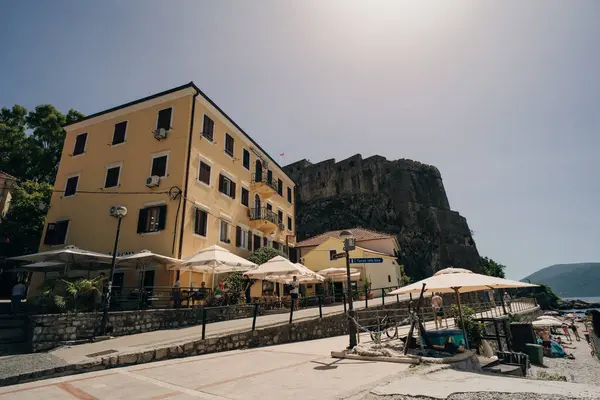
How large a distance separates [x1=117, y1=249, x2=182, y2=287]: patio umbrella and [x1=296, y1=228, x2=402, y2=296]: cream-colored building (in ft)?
48.2

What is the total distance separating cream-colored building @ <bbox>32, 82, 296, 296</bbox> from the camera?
55.2 ft

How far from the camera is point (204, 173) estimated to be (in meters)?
18.8

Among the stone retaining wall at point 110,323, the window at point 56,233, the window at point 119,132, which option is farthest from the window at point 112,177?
the stone retaining wall at point 110,323

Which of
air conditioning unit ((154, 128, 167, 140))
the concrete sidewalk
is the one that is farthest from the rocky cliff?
the concrete sidewalk

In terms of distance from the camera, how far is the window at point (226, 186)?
20328mm

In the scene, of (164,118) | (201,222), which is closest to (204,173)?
(201,222)

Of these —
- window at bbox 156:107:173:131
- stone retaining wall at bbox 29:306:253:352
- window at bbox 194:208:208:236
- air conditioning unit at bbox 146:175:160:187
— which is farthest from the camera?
window at bbox 156:107:173:131

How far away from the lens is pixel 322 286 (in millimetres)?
26266

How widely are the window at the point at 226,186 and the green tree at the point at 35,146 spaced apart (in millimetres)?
17071

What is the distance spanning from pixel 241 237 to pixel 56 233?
1122 cm

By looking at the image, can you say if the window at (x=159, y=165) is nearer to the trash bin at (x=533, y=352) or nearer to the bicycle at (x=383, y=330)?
the bicycle at (x=383, y=330)

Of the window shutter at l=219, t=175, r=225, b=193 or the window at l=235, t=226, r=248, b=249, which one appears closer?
the window shutter at l=219, t=175, r=225, b=193

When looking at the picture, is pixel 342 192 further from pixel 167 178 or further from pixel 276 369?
pixel 276 369

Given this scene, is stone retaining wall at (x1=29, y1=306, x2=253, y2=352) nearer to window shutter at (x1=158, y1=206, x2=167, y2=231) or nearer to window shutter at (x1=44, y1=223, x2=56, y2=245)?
window shutter at (x1=158, y1=206, x2=167, y2=231)
